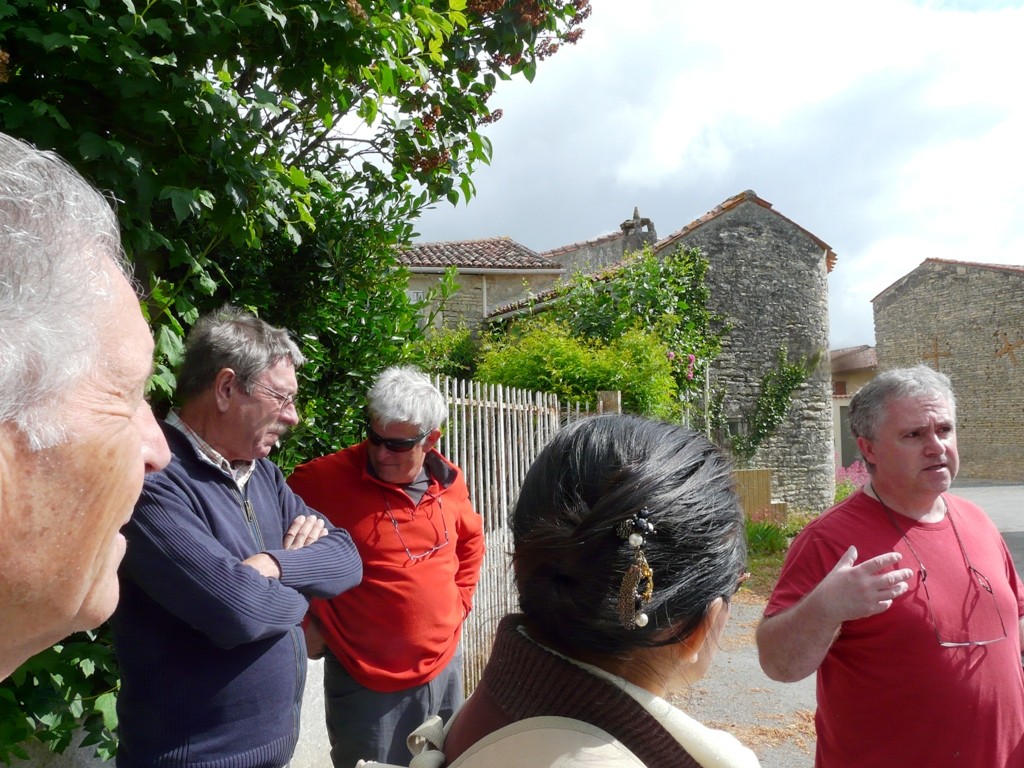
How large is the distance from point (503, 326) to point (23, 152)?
43.6 feet

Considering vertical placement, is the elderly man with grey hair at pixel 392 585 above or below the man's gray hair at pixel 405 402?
below

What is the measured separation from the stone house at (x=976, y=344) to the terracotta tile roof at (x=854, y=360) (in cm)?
595

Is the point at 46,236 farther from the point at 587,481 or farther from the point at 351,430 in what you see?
the point at 351,430

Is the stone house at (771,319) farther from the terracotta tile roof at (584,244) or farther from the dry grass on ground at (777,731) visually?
the dry grass on ground at (777,731)

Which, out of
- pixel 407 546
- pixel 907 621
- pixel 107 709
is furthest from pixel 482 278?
pixel 907 621

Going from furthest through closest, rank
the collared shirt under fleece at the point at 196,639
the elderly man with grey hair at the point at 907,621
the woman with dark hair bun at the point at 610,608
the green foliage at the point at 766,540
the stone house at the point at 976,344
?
the stone house at the point at 976,344, the green foliage at the point at 766,540, the elderly man with grey hair at the point at 907,621, the collared shirt under fleece at the point at 196,639, the woman with dark hair bun at the point at 610,608

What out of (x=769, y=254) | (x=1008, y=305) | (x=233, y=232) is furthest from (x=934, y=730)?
(x=1008, y=305)

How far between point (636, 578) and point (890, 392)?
1876mm

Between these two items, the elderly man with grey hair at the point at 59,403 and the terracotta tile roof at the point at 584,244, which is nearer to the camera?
the elderly man with grey hair at the point at 59,403

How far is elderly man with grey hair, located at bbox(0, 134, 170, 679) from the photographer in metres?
0.82

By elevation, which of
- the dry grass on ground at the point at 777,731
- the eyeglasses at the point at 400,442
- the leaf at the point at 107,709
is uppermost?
the eyeglasses at the point at 400,442

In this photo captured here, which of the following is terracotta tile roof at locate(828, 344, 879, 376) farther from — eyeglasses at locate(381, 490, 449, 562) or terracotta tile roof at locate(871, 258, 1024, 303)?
eyeglasses at locate(381, 490, 449, 562)

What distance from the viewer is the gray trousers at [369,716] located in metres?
3.02

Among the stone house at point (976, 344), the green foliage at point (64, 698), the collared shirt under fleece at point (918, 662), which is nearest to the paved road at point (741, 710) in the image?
the green foliage at point (64, 698)
